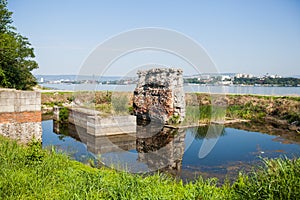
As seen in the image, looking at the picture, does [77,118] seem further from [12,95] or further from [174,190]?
[174,190]

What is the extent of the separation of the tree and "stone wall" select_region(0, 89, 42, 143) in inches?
237

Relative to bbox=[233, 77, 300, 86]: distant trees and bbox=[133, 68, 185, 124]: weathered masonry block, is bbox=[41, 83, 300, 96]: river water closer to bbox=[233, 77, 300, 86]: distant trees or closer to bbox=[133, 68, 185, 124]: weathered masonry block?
bbox=[133, 68, 185, 124]: weathered masonry block

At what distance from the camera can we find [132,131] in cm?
1372

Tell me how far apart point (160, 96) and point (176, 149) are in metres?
6.08

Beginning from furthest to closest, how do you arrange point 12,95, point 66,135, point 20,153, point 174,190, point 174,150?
point 66,135
point 174,150
point 12,95
point 20,153
point 174,190

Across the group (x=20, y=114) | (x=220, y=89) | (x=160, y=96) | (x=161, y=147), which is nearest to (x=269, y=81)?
(x=220, y=89)

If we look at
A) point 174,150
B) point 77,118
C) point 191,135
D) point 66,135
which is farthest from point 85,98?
point 174,150

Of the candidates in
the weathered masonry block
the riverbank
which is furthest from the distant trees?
the weathered masonry block

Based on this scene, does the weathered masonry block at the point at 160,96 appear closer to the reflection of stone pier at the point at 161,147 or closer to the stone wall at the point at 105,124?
the reflection of stone pier at the point at 161,147

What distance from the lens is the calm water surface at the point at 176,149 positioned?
8438 millimetres

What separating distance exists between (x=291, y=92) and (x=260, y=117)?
21.1 feet

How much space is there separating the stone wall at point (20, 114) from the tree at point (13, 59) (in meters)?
6.03

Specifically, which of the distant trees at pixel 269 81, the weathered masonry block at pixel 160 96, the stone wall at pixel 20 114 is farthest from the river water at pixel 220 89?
the stone wall at pixel 20 114

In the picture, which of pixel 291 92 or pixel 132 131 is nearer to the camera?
pixel 132 131
